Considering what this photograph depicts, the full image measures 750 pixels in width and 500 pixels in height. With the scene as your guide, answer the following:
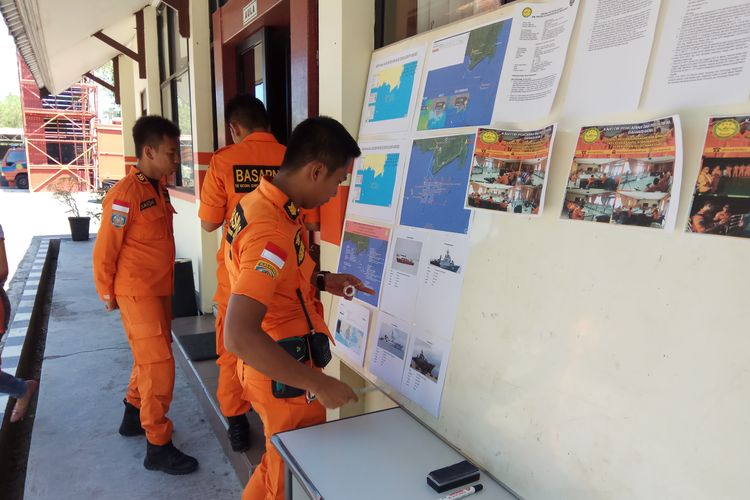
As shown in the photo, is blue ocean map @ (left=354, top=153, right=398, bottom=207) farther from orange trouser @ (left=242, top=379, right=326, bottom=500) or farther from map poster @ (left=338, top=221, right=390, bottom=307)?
orange trouser @ (left=242, top=379, right=326, bottom=500)

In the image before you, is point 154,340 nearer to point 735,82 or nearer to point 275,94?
point 275,94

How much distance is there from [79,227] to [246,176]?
8.90 m

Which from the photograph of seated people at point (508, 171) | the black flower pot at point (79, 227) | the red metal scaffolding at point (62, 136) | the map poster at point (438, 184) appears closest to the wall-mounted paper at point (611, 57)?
the photograph of seated people at point (508, 171)

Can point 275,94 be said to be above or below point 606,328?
above

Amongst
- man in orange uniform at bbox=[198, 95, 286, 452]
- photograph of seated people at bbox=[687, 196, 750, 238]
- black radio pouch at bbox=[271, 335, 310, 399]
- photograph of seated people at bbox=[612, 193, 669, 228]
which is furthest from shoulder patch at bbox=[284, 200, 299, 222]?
man in orange uniform at bbox=[198, 95, 286, 452]

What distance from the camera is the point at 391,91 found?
6.16ft

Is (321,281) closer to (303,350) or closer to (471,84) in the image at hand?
(303,350)

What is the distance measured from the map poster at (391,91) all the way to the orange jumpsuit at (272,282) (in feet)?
2.01

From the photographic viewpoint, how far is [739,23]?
2.82ft

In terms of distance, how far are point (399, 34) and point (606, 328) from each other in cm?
164

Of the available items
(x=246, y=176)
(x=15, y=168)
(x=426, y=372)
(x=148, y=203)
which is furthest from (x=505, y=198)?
(x=15, y=168)

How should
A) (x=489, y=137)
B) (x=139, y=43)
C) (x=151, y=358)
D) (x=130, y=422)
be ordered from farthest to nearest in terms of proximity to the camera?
(x=139, y=43) < (x=130, y=422) < (x=151, y=358) < (x=489, y=137)

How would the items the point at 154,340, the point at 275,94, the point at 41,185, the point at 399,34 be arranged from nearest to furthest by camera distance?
the point at 399,34 → the point at 154,340 → the point at 275,94 → the point at 41,185

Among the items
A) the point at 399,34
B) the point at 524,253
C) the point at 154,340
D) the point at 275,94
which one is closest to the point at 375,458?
the point at 524,253
